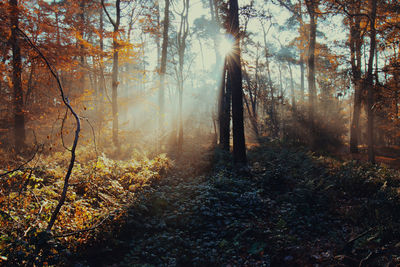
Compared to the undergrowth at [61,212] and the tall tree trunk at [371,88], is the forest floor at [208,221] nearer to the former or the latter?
the undergrowth at [61,212]

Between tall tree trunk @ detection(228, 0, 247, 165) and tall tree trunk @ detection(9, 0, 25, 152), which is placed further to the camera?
tall tree trunk @ detection(9, 0, 25, 152)

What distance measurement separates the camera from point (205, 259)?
171 inches

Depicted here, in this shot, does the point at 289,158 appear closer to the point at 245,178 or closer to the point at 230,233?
the point at 245,178

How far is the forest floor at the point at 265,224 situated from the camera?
415cm

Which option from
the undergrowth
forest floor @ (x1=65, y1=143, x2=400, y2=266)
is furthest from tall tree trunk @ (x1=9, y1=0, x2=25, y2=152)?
forest floor @ (x1=65, y1=143, x2=400, y2=266)

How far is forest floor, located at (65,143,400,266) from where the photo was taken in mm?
4152

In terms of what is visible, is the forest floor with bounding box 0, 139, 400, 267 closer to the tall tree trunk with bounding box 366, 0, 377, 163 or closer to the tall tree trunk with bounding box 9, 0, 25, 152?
the tall tree trunk with bounding box 366, 0, 377, 163

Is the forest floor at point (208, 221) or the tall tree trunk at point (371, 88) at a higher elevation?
the tall tree trunk at point (371, 88)

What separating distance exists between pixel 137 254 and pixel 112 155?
969 cm

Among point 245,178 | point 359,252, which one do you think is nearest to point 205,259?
point 359,252

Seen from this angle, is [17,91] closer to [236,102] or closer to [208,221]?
[236,102]

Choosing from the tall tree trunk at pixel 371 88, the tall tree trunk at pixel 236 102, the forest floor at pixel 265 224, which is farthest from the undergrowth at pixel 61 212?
the tall tree trunk at pixel 371 88

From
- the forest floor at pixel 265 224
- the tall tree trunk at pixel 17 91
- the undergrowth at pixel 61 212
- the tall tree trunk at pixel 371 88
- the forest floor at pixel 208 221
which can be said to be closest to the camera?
the undergrowth at pixel 61 212

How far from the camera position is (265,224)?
5379 millimetres
